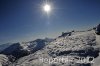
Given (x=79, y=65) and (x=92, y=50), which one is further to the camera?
(x=92, y=50)

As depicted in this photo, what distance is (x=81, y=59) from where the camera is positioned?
1527 inches

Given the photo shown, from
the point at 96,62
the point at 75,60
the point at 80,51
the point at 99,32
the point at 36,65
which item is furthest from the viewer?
the point at 99,32

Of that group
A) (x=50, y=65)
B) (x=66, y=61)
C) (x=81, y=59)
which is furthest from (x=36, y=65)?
(x=81, y=59)

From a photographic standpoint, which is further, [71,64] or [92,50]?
[92,50]

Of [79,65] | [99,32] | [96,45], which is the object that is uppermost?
[99,32]

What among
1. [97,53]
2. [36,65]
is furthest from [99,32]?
[36,65]

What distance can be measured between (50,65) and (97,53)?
1243 centimetres

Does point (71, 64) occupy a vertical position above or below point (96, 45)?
below

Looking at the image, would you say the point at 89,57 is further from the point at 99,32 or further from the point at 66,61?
the point at 99,32

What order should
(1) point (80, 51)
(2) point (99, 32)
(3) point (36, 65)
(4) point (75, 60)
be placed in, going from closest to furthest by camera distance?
(4) point (75, 60) → (3) point (36, 65) → (1) point (80, 51) → (2) point (99, 32)

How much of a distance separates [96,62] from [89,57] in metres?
4.54

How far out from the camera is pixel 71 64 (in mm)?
36719

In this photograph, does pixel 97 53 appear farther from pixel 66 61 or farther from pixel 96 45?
pixel 66 61

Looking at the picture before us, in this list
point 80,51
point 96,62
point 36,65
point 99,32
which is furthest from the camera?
point 99,32
